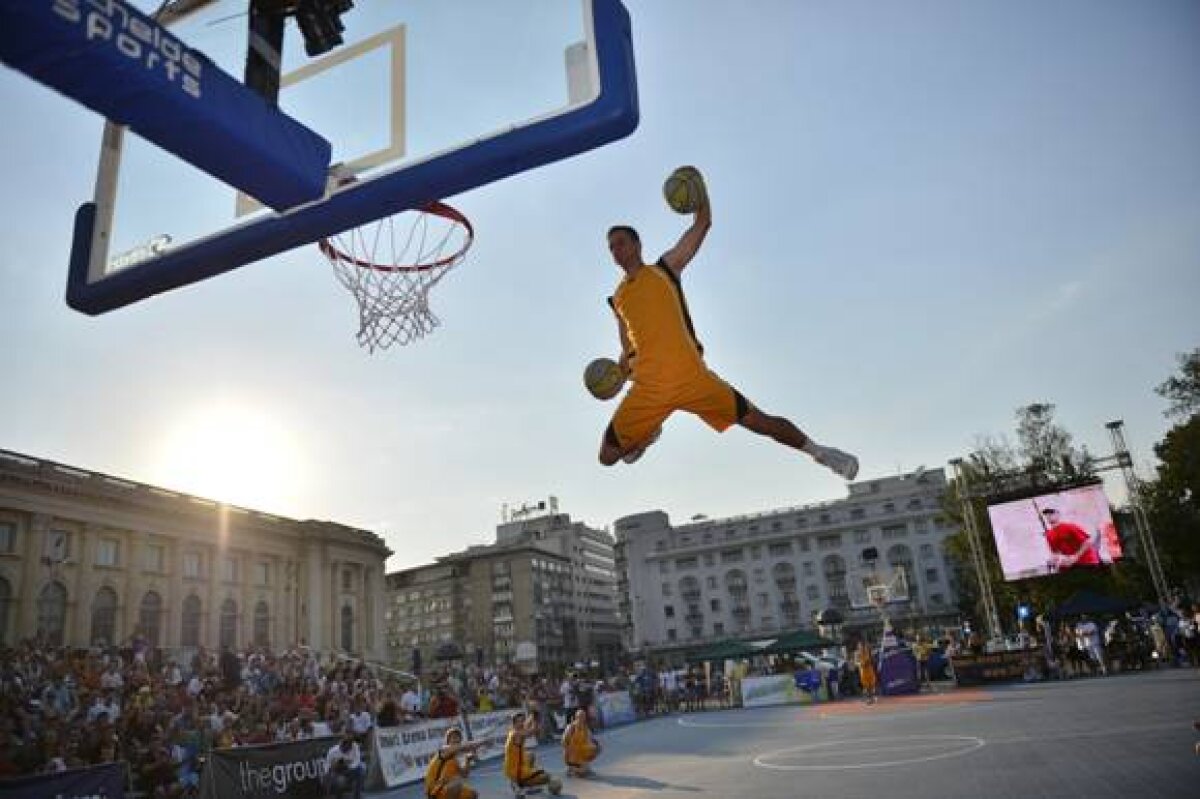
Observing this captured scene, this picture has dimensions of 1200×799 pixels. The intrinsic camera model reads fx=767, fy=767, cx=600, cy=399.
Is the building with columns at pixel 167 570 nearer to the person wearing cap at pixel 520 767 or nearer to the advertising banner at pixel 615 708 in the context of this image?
the advertising banner at pixel 615 708

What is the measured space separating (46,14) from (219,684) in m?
23.6

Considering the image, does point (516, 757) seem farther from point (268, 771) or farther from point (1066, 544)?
point (1066, 544)

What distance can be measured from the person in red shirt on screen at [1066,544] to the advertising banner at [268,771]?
25.2 m

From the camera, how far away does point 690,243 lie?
202 inches

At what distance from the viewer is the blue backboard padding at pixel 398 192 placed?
492cm

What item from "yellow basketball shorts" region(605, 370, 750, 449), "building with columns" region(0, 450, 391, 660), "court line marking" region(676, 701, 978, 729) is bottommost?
"court line marking" region(676, 701, 978, 729)

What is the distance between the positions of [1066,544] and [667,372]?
28.2m

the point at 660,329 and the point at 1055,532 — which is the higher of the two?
the point at 1055,532

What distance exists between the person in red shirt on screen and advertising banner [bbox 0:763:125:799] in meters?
28.7

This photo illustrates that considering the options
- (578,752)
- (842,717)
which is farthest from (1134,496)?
(578,752)

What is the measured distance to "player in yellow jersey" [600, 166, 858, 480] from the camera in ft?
16.3

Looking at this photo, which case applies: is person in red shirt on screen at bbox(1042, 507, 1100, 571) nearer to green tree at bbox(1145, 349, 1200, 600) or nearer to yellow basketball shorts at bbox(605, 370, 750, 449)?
green tree at bbox(1145, 349, 1200, 600)

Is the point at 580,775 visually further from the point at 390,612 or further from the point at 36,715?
the point at 390,612

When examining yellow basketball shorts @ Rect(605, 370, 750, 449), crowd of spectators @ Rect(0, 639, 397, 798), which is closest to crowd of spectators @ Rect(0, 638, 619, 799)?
crowd of spectators @ Rect(0, 639, 397, 798)
